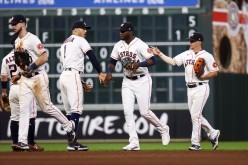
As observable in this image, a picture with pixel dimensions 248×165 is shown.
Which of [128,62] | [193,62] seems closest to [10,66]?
[128,62]

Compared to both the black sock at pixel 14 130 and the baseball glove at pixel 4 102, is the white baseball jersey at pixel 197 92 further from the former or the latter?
the baseball glove at pixel 4 102

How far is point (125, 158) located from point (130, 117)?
7.72ft

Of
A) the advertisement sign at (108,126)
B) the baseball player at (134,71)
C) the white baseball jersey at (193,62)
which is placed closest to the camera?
the baseball player at (134,71)

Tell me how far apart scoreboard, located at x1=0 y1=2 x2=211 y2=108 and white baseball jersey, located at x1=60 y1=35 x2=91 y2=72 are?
4.61 metres

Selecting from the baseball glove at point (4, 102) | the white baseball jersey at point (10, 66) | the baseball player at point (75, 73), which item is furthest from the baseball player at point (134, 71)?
the baseball glove at point (4, 102)

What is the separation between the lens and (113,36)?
19625 millimetres

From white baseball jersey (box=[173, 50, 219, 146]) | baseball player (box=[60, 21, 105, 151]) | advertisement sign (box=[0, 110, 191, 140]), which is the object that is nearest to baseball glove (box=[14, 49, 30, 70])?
baseball player (box=[60, 21, 105, 151])

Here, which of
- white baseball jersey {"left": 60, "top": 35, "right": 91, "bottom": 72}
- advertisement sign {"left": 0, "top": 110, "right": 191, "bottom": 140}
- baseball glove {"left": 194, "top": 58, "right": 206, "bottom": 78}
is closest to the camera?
white baseball jersey {"left": 60, "top": 35, "right": 91, "bottom": 72}

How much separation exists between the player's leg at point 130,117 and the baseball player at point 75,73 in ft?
1.45

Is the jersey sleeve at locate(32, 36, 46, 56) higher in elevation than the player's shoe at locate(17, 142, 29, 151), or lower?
higher

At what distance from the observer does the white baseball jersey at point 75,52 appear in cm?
1481

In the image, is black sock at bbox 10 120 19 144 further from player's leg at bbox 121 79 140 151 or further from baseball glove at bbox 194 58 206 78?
baseball glove at bbox 194 58 206 78

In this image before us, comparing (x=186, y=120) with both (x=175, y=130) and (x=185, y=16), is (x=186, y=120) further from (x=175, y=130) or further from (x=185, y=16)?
(x=185, y=16)

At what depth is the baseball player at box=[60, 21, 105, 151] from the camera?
48.2 feet
